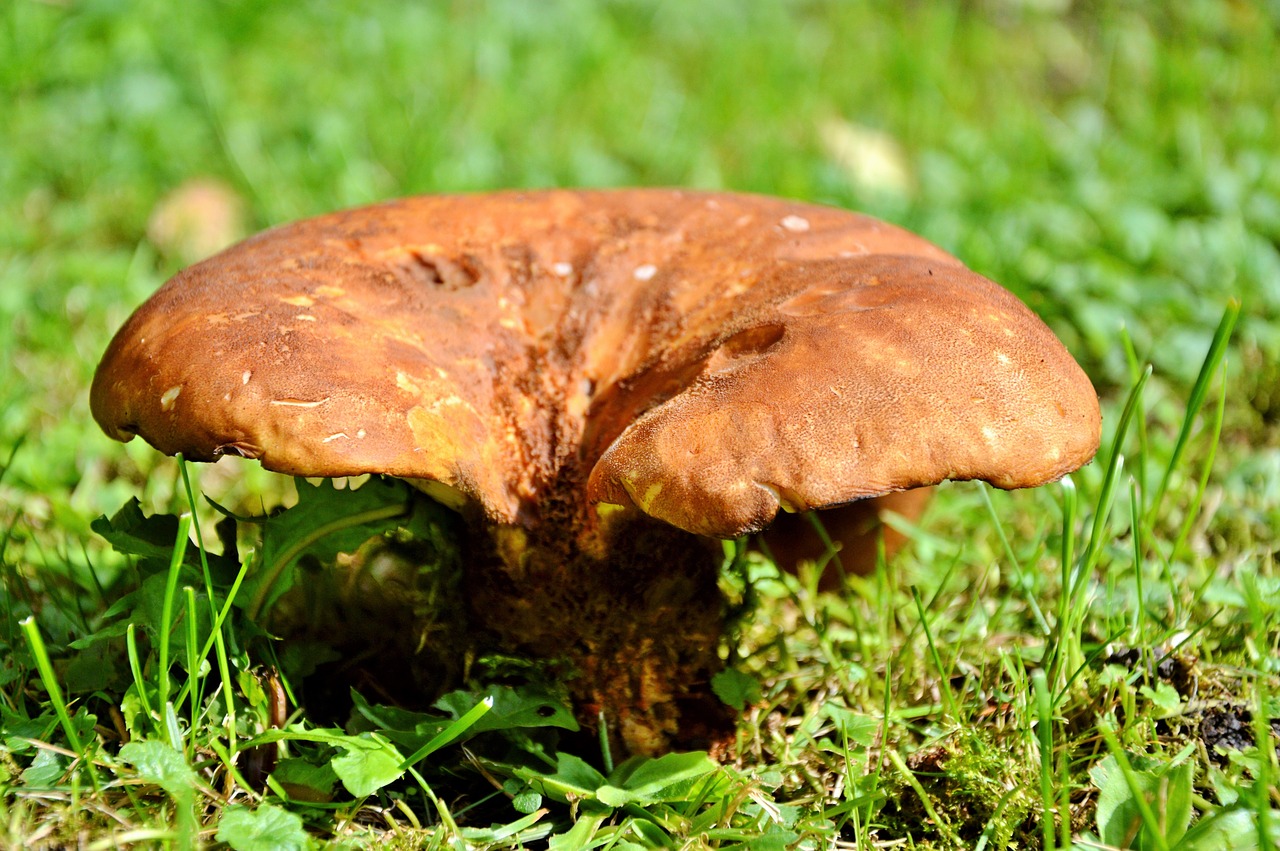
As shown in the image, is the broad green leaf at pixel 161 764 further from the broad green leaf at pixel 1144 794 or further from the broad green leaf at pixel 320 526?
the broad green leaf at pixel 1144 794

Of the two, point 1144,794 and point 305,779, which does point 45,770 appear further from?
point 1144,794

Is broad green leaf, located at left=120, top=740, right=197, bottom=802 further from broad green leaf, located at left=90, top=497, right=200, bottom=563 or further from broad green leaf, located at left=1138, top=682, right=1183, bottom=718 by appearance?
broad green leaf, located at left=1138, top=682, right=1183, bottom=718

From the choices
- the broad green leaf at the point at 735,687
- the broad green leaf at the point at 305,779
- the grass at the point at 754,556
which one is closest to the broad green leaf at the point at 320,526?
the grass at the point at 754,556

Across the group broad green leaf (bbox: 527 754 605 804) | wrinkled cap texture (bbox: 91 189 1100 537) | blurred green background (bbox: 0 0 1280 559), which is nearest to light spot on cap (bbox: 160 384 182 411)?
wrinkled cap texture (bbox: 91 189 1100 537)

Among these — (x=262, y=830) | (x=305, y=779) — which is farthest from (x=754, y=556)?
(x=262, y=830)

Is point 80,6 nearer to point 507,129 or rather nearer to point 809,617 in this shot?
point 507,129

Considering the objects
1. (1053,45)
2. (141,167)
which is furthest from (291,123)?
(1053,45)

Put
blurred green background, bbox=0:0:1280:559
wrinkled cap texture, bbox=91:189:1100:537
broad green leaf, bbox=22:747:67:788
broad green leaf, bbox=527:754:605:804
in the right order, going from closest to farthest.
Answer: wrinkled cap texture, bbox=91:189:1100:537, broad green leaf, bbox=22:747:67:788, broad green leaf, bbox=527:754:605:804, blurred green background, bbox=0:0:1280:559
